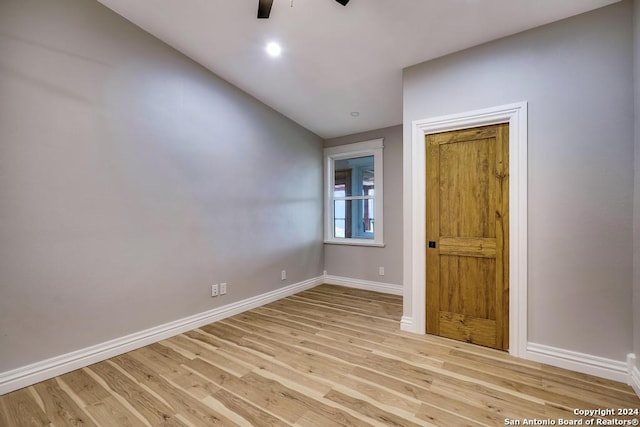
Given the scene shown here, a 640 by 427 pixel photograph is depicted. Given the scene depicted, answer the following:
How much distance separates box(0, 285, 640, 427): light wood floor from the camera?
1684 mm

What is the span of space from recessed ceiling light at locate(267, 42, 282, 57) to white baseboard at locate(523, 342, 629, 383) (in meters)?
3.32

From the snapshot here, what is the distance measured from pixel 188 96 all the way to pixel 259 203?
1428mm

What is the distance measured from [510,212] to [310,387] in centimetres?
204

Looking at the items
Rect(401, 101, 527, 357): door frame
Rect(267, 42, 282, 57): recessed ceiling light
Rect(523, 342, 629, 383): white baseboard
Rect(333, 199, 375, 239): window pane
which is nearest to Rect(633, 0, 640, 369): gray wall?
Rect(523, 342, 629, 383): white baseboard

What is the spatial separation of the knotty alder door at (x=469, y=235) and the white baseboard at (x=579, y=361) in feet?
0.68

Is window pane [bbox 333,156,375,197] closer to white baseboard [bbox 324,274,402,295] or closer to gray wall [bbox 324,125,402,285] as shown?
gray wall [bbox 324,125,402,285]

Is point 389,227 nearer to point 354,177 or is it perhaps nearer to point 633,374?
point 354,177

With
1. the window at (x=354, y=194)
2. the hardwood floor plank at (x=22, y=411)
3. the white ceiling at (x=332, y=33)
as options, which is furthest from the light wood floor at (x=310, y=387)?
the white ceiling at (x=332, y=33)

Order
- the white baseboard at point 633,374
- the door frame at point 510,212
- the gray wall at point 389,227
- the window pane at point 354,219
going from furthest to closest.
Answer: the window pane at point 354,219
the gray wall at point 389,227
the door frame at point 510,212
the white baseboard at point 633,374

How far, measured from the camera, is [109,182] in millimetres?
2426

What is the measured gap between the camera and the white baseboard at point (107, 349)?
1979mm

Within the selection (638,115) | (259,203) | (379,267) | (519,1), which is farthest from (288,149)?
(638,115)

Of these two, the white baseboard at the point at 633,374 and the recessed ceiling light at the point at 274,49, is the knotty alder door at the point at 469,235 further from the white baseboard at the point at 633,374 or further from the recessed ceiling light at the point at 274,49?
the recessed ceiling light at the point at 274,49

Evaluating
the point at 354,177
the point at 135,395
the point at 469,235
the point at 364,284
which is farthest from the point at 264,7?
the point at 364,284
